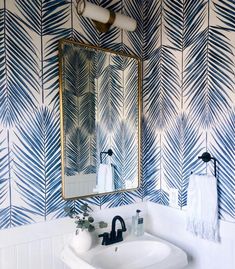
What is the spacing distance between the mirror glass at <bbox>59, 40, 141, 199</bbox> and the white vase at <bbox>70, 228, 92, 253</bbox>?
0.22 meters

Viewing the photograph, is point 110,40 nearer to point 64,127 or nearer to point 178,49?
point 178,49

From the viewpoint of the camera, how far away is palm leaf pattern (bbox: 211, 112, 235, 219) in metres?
1.57

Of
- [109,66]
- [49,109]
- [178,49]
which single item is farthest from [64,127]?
[178,49]

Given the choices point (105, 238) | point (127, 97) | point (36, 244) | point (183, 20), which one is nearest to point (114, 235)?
point (105, 238)

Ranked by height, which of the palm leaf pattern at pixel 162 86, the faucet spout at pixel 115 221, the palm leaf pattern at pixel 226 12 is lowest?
the faucet spout at pixel 115 221

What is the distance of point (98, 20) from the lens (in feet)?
5.54

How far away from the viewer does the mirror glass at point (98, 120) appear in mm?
1693

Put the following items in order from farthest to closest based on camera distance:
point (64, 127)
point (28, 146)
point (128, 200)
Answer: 1. point (128, 200)
2. point (64, 127)
3. point (28, 146)

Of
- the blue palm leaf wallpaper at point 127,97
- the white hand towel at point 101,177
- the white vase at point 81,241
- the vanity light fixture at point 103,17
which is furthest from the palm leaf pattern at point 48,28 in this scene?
the white vase at point 81,241

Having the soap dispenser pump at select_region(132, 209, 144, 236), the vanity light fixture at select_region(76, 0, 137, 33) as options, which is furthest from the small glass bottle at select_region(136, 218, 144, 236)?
the vanity light fixture at select_region(76, 0, 137, 33)

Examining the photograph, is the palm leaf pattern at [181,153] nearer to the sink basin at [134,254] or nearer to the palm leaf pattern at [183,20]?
the sink basin at [134,254]

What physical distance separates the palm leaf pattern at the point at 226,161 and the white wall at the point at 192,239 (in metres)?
0.10

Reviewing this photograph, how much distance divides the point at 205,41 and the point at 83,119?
874mm

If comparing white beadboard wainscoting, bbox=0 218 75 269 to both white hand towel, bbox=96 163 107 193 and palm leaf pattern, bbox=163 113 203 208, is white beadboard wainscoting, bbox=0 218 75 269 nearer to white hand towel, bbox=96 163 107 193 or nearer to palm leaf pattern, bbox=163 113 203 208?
white hand towel, bbox=96 163 107 193
